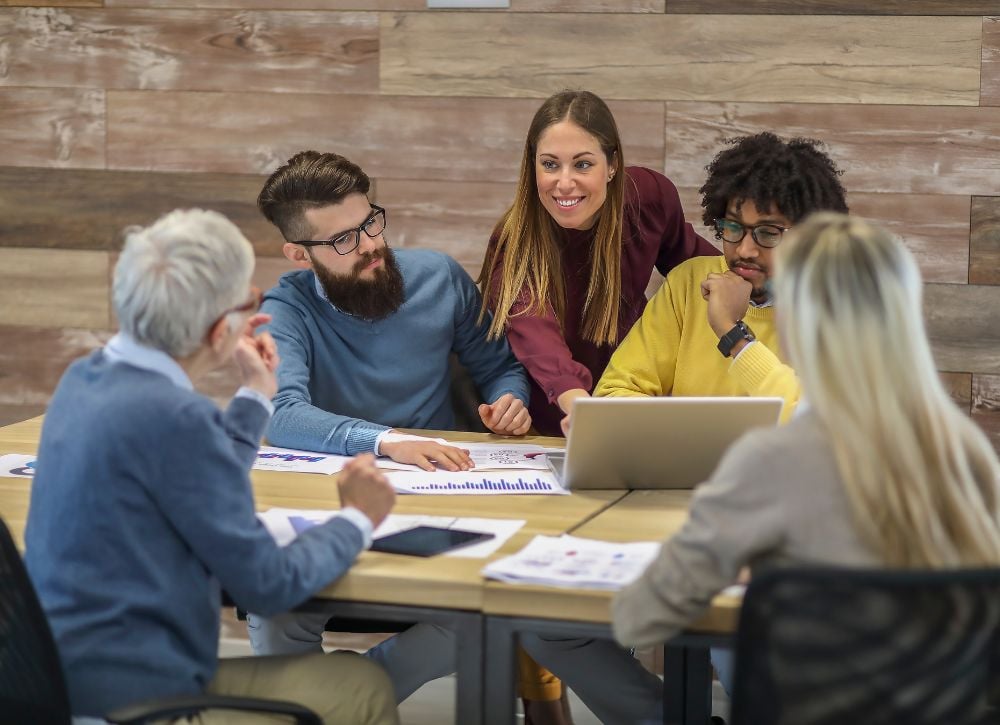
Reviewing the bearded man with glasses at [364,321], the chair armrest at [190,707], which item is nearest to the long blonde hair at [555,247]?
the bearded man with glasses at [364,321]

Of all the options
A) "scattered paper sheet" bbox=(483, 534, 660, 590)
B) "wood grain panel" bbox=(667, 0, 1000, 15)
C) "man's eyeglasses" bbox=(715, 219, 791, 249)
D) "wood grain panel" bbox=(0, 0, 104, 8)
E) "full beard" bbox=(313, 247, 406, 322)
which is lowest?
"scattered paper sheet" bbox=(483, 534, 660, 590)

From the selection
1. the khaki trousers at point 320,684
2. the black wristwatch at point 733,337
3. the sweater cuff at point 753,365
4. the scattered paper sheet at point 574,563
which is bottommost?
the khaki trousers at point 320,684

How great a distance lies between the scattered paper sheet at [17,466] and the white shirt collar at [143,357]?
2.31 ft

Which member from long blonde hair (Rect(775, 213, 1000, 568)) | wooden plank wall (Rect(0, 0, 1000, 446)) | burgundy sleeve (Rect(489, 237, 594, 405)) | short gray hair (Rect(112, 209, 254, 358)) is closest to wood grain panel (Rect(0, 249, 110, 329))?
wooden plank wall (Rect(0, 0, 1000, 446))

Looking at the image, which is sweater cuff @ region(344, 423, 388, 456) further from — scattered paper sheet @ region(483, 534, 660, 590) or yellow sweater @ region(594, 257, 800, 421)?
scattered paper sheet @ region(483, 534, 660, 590)

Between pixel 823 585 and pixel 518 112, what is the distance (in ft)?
8.42

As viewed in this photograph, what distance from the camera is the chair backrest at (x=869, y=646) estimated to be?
129 cm

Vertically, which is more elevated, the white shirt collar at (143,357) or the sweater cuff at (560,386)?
the white shirt collar at (143,357)

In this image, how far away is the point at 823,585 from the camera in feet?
4.26

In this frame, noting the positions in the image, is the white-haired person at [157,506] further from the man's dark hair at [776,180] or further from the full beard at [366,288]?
the man's dark hair at [776,180]

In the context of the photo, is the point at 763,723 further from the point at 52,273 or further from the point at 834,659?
the point at 52,273

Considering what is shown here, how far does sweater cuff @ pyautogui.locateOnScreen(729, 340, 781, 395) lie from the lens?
2484 millimetres

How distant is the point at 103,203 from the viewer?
3918 millimetres

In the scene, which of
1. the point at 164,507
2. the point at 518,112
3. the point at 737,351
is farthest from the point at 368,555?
the point at 518,112
